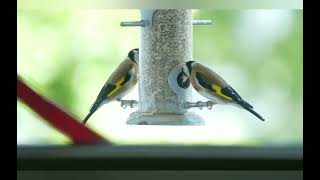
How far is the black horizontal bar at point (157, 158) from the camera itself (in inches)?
72.0

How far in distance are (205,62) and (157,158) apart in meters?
0.32

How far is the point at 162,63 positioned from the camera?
1728mm

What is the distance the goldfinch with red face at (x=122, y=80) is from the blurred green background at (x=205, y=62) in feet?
0.08

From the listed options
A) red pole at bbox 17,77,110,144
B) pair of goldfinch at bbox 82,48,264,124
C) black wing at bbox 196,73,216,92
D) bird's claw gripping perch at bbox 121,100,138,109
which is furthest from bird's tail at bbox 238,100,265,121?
red pole at bbox 17,77,110,144

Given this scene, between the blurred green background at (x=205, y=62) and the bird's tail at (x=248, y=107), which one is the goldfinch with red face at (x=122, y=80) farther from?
the bird's tail at (x=248, y=107)

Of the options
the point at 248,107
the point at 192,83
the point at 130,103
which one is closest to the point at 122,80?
the point at 130,103

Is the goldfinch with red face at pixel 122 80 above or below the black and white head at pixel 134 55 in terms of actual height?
below

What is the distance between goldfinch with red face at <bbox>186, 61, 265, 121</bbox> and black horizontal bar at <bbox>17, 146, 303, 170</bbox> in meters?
0.17

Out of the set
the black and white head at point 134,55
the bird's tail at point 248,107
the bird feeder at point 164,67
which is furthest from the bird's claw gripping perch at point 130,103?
the bird's tail at point 248,107

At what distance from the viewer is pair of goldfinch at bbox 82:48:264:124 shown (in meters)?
1.72

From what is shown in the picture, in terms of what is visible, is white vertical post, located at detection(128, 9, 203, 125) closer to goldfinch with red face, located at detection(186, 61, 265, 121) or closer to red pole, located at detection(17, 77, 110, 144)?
goldfinch with red face, located at detection(186, 61, 265, 121)

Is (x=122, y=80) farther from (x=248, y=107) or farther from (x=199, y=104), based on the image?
(x=248, y=107)

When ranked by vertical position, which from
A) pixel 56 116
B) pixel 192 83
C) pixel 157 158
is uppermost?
pixel 192 83

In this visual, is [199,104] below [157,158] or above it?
above
